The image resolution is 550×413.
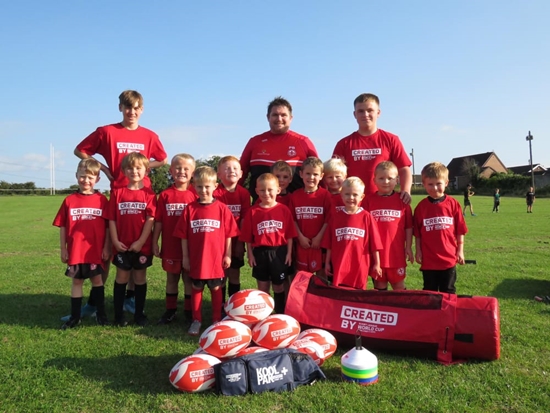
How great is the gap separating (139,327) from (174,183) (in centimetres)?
182

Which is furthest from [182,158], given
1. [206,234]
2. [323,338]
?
[323,338]

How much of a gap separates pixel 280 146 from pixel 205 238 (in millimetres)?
1709

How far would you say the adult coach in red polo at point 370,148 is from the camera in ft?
18.0

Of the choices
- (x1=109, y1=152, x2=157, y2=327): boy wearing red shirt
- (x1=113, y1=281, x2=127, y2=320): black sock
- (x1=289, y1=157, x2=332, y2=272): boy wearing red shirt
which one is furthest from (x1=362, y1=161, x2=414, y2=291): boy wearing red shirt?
(x1=113, y1=281, x2=127, y2=320): black sock

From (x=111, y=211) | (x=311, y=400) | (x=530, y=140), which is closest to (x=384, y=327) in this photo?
(x=311, y=400)

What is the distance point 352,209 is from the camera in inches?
195

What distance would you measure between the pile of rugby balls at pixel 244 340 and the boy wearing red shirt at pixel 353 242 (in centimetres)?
92

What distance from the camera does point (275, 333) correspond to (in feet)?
12.9

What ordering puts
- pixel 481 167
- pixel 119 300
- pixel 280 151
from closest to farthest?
pixel 119 300 < pixel 280 151 < pixel 481 167

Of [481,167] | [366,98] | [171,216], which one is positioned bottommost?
[171,216]

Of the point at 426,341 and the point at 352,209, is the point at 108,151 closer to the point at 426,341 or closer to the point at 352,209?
the point at 352,209

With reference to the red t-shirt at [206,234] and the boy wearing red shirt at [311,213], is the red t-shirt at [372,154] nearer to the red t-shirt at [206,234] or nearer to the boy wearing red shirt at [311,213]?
the boy wearing red shirt at [311,213]

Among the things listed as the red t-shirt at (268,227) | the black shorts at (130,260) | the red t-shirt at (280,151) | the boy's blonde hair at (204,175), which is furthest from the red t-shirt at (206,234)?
the red t-shirt at (280,151)

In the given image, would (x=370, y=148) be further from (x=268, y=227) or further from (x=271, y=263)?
(x=271, y=263)
